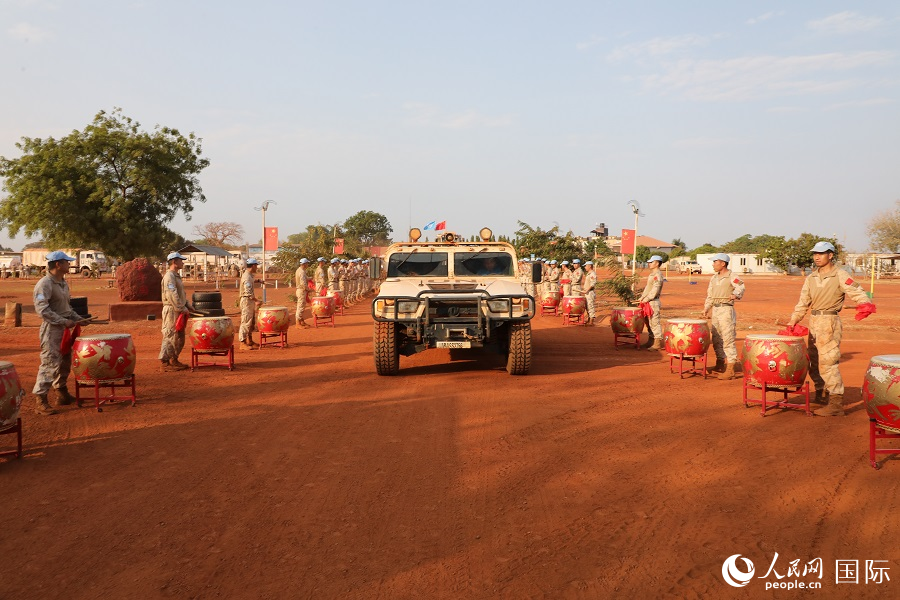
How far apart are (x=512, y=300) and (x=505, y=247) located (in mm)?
2054

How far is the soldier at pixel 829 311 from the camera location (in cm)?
742

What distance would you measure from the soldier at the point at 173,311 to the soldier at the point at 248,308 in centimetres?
261

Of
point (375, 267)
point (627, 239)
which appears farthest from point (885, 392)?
point (627, 239)

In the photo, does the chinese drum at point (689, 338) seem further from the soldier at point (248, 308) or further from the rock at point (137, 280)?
the rock at point (137, 280)

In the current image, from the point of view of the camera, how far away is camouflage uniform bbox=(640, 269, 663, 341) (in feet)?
42.3

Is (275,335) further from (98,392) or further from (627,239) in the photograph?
(627,239)

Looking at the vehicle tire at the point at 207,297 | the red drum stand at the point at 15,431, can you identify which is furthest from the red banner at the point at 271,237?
the red drum stand at the point at 15,431

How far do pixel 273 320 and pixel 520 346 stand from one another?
595 cm

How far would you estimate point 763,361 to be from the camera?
24.7 feet

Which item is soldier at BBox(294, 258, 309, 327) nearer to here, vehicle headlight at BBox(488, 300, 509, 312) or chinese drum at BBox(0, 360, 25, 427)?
vehicle headlight at BBox(488, 300, 509, 312)

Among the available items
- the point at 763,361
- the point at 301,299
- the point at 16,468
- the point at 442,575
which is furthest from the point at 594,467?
the point at 301,299

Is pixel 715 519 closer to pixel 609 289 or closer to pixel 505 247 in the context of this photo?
pixel 505 247

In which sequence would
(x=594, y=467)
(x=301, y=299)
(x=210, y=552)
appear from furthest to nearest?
(x=301, y=299) < (x=594, y=467) < (x=210, y=552)
